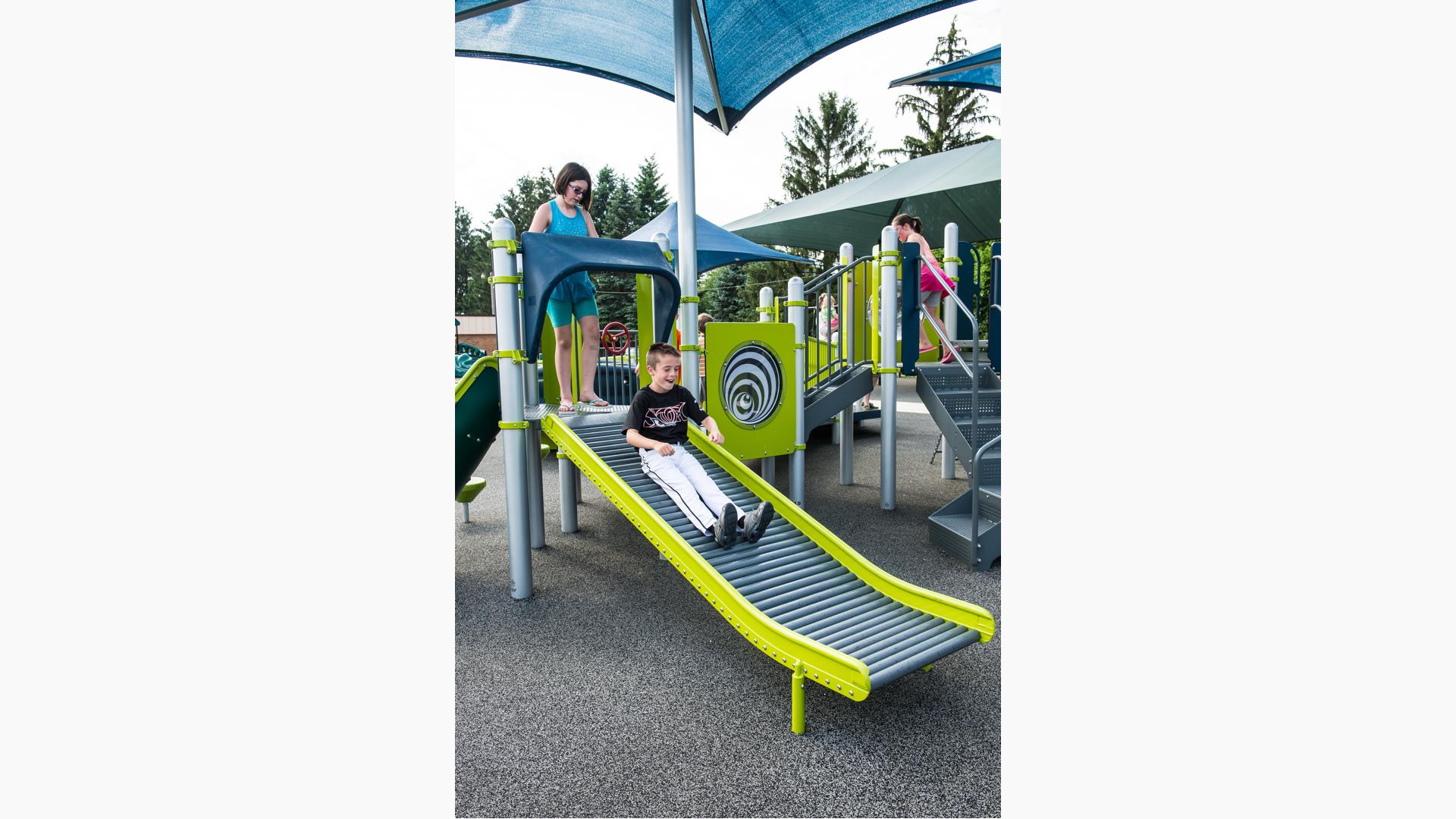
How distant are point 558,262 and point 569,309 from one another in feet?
2.68

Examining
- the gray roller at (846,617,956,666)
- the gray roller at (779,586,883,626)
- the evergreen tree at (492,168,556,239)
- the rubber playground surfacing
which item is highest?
the evergreen tree at (492,168,556,239)

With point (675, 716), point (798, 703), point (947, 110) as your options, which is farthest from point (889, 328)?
point (947, 110)

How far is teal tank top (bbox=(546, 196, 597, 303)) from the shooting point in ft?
14.1

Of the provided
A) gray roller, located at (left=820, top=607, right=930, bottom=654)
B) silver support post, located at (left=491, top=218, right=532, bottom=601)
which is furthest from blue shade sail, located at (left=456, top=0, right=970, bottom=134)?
gray roller, located at (left=820, top=607, right=930, bottom=654)

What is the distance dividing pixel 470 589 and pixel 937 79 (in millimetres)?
7026

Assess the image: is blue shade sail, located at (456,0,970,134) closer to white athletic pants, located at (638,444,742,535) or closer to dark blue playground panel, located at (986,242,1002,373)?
dark blue playground panel, located at (986,242,1002,373)

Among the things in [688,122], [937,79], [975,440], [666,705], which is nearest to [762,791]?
[666,705]

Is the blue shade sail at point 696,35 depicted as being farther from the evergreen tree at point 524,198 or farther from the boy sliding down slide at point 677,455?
the evergreen tree at point 524,198

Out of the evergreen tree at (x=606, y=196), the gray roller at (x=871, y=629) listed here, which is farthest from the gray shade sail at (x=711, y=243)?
the evergreen tree at (x=606, y=196)

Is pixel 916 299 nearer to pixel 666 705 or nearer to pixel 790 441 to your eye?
pixel 790 441

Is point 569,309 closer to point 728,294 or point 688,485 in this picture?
point 688,485

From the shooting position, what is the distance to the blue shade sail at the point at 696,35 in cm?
526

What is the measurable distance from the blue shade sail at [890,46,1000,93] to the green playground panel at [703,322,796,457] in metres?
2.96

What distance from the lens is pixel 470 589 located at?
4070 mm
